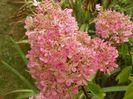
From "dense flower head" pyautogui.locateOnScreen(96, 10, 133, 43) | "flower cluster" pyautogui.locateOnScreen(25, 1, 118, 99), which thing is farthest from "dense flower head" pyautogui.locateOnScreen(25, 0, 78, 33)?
"dense flower head" pyautogui.locateOnScreen(96, 10, 133, 43)

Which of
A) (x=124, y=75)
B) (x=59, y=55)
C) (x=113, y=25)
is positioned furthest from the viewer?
(x=124, y=75)

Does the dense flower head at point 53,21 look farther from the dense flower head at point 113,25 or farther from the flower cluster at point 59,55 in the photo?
the dense flower head at point 113,25

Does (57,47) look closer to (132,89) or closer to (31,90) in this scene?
(132,89)

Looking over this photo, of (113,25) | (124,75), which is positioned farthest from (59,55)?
(124,75)

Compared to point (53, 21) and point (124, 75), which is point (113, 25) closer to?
point (124, 75)

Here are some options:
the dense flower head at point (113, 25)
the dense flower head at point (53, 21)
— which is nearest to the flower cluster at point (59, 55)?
the dense flower head at point (53, 21)

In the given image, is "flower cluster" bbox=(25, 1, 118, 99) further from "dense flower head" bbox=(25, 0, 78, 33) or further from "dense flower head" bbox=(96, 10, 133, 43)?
"dense flower head" bbox=(96, 10, 133, 43)

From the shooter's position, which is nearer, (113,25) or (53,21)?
(53,21)

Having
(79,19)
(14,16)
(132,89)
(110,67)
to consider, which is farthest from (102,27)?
(14,16)
